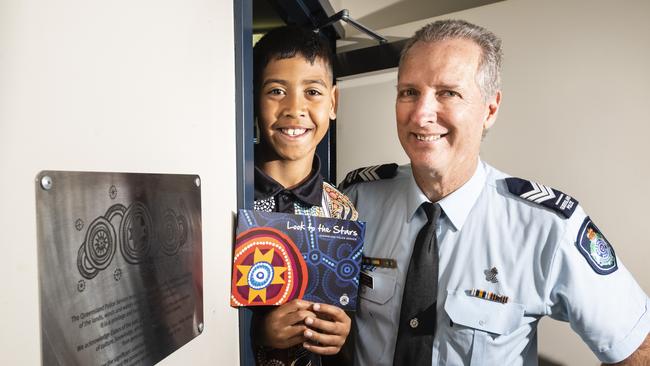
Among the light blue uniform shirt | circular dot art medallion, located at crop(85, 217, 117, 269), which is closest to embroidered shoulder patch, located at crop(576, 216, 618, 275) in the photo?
the light blue uniform shirt

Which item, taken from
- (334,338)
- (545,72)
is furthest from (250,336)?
(545,72)

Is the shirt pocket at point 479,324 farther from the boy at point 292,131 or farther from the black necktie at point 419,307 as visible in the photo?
the boy at point 292,131

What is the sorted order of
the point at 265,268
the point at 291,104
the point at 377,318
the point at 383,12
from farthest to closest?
the point at 383,12 → the point at 377,318 → the point at 291,104 → the point at 265,268

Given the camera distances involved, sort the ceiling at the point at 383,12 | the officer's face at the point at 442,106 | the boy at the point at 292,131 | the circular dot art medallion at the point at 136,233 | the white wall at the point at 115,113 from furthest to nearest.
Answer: the ceiling at the point at 383,12 → the officer's face at the point at 442,106 → the boy at the point at 292,131 → the circular dot art medallion at the point at 136,233 → the white wall at the point at 115,113

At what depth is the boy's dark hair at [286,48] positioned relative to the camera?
0.86m

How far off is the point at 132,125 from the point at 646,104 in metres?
1.43

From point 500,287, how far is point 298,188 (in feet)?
1.85

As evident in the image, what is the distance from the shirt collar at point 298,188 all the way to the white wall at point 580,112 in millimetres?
821

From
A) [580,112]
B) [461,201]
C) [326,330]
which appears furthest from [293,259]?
[580,112]

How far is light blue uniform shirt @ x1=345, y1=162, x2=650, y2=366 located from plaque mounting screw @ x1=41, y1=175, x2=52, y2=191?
82cm

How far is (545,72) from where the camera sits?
1255 millimetres

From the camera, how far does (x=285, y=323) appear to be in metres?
0.70

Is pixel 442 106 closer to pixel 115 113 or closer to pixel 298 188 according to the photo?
pixel 298 188

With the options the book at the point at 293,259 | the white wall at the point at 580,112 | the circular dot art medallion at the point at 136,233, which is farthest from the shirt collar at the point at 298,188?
the white wall at the point at 580,112
